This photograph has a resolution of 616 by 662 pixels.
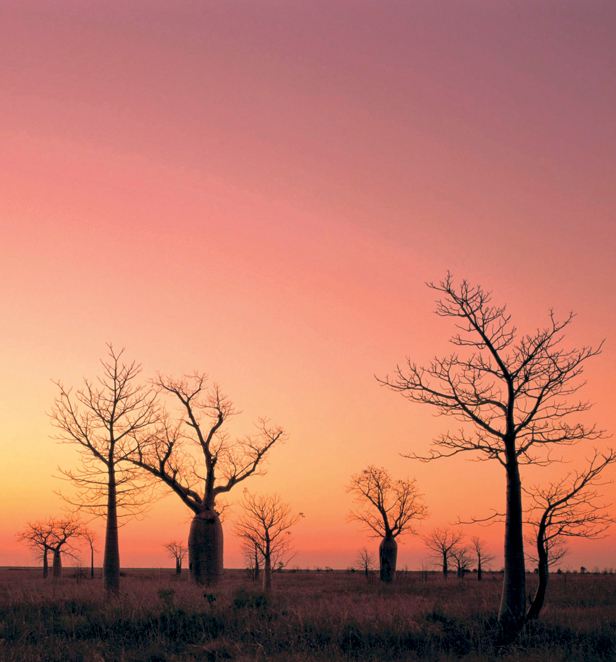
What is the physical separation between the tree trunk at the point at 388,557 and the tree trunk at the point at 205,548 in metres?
15.0

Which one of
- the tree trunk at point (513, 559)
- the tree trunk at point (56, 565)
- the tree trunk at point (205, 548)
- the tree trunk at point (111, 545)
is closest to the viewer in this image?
the tree trunk at point (513, 559)

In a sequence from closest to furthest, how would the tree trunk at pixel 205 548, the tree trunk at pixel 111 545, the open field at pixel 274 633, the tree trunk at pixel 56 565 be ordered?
1. the open field at pixel 274 633
2. the tree trunk at pixel 111 545
3. the tree trunk at pixel 205 548
4. the tree trunk at pixel 56 565

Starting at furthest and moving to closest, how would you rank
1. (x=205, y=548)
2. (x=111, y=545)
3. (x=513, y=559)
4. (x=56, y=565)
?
(x=56, y=565)
(x=205, y=548)
(x=111, y=545)
(x=513, y=559)

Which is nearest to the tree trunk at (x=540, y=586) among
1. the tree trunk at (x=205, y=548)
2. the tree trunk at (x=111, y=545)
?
the tree trunk at (x=111, y=545)

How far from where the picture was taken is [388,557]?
3481 cm

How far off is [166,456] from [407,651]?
13441 millimetres

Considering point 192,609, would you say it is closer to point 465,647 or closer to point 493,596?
point 465,647

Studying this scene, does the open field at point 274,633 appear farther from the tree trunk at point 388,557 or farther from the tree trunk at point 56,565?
the tree trunk at point 56,565

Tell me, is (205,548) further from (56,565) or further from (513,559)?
(56,565)

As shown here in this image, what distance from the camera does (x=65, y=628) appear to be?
431 inches

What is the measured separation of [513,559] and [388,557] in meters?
25.8

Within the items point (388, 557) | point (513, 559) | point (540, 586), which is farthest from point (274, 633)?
point (388, 557)

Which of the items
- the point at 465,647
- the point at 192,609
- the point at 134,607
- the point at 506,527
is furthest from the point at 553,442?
the point at 134,607

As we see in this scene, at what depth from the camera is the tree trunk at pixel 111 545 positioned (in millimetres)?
17359
